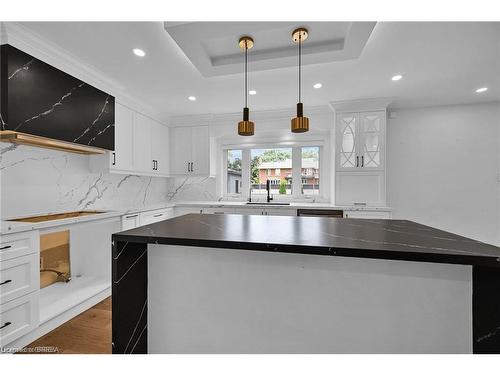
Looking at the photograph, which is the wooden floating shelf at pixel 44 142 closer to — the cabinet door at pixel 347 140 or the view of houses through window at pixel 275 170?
the view of houses through window at pixel 275 170

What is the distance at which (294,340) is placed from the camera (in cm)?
120

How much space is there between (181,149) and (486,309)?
403 cm

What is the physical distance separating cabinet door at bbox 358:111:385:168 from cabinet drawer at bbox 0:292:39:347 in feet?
12.5

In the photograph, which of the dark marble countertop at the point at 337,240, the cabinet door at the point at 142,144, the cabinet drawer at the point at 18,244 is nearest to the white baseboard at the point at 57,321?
the cabinet drawer at the point at 18,244

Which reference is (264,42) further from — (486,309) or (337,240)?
(486,309)

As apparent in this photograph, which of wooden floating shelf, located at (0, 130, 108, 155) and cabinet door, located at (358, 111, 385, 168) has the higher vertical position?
cabinet door, located at (358, 111, 385, 168)

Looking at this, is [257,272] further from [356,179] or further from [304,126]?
[356,179]

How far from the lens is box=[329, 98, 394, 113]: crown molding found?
3177 millimetres

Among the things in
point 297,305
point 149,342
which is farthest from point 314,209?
point 149,342

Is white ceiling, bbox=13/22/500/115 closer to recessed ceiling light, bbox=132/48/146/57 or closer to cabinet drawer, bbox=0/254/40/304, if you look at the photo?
recessed ceiling light, bbox=132/48/146/57

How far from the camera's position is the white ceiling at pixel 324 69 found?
1782mm

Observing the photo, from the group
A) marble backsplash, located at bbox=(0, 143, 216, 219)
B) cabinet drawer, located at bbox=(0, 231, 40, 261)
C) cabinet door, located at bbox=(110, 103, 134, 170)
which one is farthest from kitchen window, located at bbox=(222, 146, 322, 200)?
cabinet drawer, located at bbox=(0, 231, 40, 261)

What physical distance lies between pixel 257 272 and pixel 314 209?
219 centimetres

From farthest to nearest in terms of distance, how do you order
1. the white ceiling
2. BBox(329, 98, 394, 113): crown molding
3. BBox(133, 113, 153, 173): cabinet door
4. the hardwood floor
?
BBox(133, 113, 153, 173): cabinet door
BBox(329, 98, 394, 113): crown molding
the white ceiling
the hardwood floor
